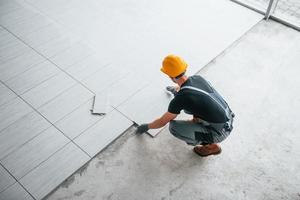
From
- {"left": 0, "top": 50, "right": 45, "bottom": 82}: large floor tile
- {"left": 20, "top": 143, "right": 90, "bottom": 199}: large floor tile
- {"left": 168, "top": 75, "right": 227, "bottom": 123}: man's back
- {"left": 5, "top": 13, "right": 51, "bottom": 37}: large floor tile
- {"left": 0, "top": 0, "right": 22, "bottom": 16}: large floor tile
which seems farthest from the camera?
{"left": 0, "top": 0, "right": 22, "bottom": 16}: large floor tile

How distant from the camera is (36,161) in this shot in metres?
3.44

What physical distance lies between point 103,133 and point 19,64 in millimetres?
1528

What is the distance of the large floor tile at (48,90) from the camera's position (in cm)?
396

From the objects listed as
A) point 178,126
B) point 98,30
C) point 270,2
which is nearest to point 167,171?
point 178,126

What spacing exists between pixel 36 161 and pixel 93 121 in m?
0.72

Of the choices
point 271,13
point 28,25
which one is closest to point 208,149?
point 271,13

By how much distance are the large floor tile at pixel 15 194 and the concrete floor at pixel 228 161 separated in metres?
0.27

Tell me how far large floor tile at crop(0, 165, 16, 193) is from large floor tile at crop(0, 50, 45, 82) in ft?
4.20

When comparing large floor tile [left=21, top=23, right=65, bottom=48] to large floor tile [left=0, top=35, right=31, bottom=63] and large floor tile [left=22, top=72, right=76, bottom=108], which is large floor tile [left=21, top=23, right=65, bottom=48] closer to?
large floor tile [left=0, top=35, right=31, bottom=63]

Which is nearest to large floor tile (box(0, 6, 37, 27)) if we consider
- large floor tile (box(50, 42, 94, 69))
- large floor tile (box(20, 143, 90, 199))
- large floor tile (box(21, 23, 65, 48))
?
large floor tile (box(21, 23, 65, 48))

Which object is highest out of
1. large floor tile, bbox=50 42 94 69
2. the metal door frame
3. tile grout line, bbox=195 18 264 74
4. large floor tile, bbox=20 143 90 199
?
the metal door frame

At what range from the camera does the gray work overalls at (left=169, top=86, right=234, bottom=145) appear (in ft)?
10.4

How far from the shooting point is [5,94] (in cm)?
401

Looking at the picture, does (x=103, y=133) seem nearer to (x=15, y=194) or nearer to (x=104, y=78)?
(x=104, y=78)
